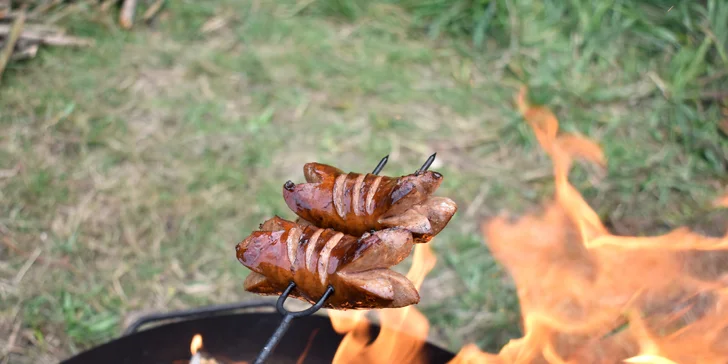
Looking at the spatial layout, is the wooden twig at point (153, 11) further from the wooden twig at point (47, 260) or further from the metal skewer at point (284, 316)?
Result: the metal skewer at point (284, 316)

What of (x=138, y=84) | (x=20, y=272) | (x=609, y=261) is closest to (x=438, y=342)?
(x=609, y=261)

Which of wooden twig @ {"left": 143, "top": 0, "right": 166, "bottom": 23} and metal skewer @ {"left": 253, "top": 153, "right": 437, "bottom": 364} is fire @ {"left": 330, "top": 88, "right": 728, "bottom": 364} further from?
wooden twig @ {"left": 143, "top": 0, "right": 166, "bottom": 23}

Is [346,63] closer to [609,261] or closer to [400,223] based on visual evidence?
[609,261]

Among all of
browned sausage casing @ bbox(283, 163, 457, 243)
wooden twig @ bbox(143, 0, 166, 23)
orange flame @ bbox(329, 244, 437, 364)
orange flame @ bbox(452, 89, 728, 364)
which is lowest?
orange flame @ bbox(452, 89, 728, 364)

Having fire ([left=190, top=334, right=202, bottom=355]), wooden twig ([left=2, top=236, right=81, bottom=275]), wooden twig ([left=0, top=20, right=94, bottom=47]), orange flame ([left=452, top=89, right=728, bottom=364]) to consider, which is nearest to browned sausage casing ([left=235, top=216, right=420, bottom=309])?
fire ([left=190, top=334, right=202, bottom=355])

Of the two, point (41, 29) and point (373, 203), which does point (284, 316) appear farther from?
point (41, 29)
